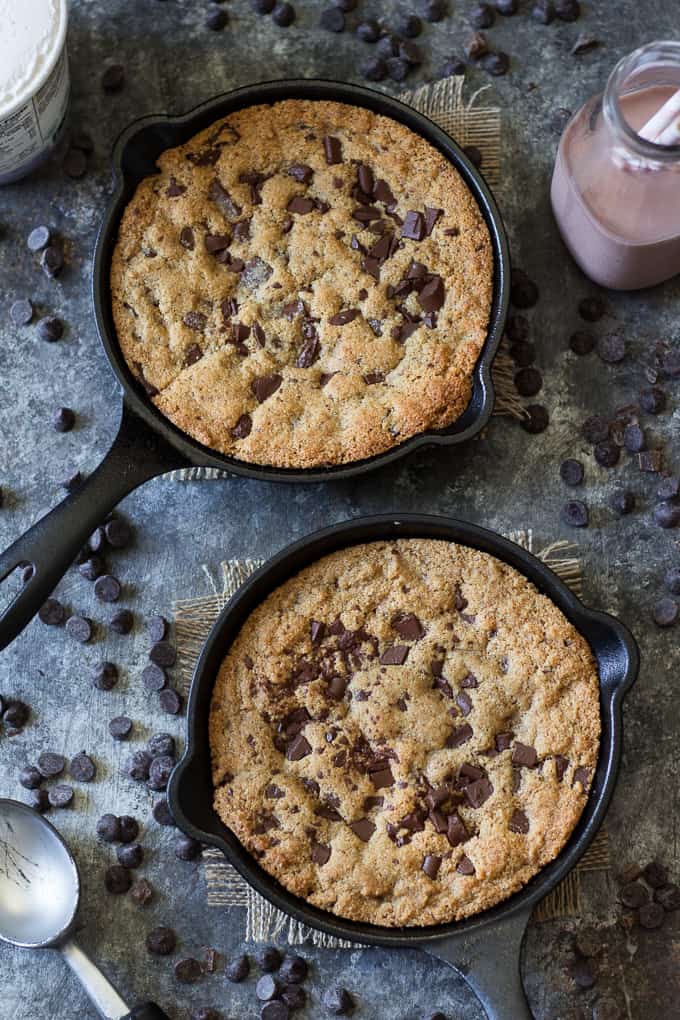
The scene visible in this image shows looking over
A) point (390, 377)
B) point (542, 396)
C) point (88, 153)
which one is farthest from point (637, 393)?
point (88, 153)

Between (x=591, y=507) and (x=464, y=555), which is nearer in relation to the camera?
(x=464, y=555)

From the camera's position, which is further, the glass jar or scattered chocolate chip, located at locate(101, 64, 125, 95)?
scattered chocolate chip, located at locate(101, 64, 125, 95)

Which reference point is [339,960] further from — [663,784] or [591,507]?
[591,507]

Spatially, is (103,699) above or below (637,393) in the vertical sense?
below

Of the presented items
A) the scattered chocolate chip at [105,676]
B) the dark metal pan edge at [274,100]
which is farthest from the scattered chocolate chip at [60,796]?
the dark metal pan edge at [274,100]

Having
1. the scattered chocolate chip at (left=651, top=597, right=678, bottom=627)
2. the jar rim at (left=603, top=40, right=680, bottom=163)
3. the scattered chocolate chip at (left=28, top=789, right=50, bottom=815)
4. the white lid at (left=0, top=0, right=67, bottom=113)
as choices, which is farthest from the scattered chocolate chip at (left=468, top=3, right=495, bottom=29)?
the scattered chocolate chip at (left=28, top=789, right=50, bottom=815)

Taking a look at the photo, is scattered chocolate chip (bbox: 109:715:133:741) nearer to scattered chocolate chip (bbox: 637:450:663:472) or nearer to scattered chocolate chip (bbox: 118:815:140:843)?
scattered chocolate chip (bbox: 118:815:140:843)
